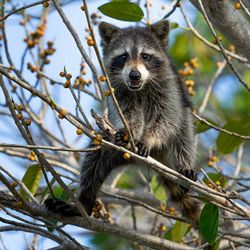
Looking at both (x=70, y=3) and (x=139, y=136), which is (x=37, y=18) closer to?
(x=70, y=3)

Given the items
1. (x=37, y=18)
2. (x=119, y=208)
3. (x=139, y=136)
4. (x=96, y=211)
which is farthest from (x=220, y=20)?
(x=119, y=208)

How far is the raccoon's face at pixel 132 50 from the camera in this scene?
20.5 feet

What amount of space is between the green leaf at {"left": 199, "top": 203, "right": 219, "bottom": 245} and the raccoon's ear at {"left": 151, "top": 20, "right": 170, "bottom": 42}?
91.7 inches

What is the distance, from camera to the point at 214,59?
1138 centimetres

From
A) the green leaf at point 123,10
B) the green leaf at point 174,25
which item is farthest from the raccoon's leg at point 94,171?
the green leaf at point 174,25

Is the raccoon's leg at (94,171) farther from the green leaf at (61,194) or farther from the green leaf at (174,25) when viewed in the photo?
the green leaf at (174,25)

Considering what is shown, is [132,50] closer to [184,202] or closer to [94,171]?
[94,171]

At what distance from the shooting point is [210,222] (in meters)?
4.84

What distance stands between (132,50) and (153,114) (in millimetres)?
Result: 662

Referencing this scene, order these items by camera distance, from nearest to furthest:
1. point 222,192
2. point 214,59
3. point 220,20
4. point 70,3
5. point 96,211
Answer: point 222,192 < point 220,20 < point 96,211 < point 70,3 < point 214,59

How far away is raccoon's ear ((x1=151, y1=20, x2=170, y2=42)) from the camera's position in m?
6.64

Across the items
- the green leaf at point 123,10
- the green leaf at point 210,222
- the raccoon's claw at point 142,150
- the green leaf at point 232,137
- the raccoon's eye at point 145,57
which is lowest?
the green leaf at point 210,222

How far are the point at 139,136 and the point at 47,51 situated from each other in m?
1.64

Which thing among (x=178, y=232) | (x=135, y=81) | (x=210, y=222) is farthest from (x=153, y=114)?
(x=210, y=222)
